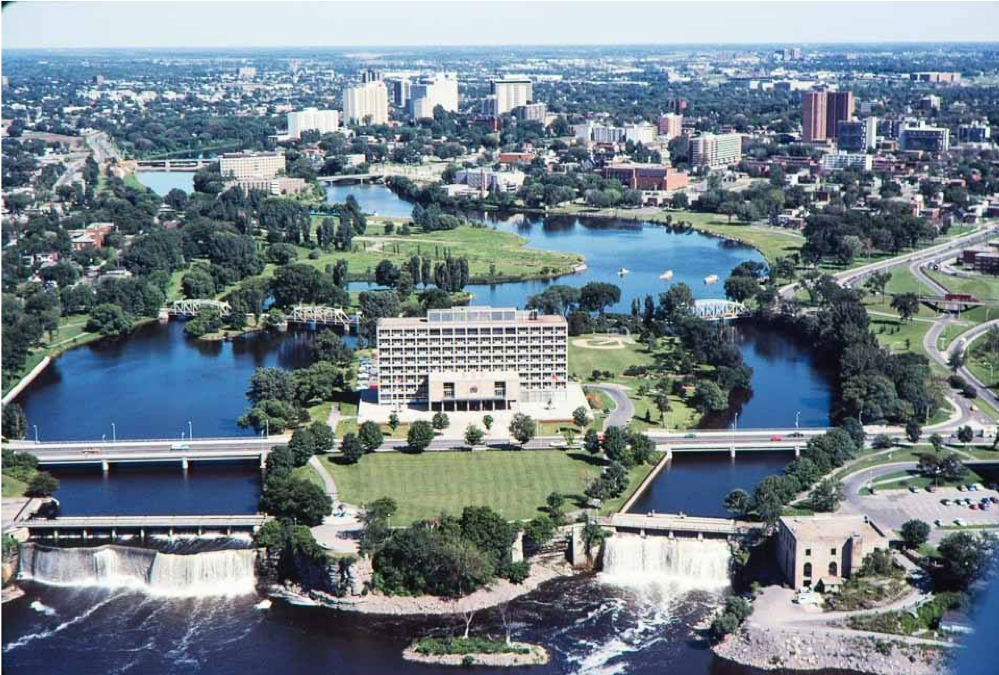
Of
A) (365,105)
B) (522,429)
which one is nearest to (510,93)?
(365,105)

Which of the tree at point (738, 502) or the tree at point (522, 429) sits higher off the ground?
the tree at point (522, 429)

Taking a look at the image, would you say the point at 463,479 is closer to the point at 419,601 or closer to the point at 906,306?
the point at 419,601

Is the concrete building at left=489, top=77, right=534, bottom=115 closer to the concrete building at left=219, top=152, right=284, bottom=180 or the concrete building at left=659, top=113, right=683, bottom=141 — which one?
the concrete building at left=659, top=113, right=683, bottom=141

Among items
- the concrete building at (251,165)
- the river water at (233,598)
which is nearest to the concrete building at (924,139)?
the concrete building at (251,165)

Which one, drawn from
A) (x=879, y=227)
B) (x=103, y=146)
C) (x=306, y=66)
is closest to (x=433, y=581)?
(x=879, y=227)

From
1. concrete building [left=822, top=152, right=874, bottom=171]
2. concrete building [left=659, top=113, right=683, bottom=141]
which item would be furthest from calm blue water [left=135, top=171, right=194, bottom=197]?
concrete building [left=822, top=152, right=874, bottom=171]

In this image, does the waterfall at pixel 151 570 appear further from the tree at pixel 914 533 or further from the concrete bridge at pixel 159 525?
the tree at pixel 914 533
